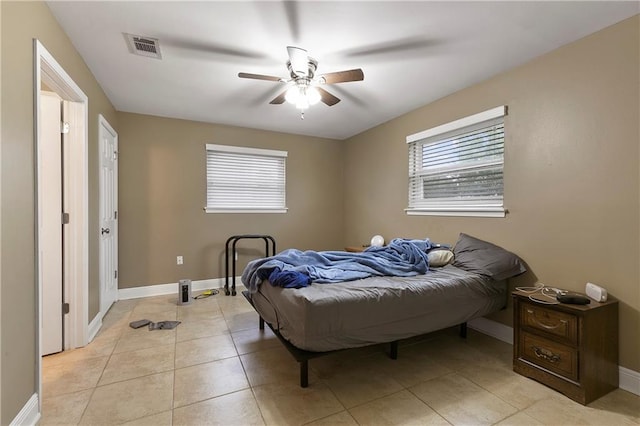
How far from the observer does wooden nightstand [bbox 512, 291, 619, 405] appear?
1.82m

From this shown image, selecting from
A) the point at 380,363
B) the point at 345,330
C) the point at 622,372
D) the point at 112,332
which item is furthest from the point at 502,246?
the point at 112,332

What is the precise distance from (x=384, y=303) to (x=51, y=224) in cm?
275

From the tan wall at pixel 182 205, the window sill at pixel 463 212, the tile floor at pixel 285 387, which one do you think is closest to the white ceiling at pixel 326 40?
the tan wall at pixel 182 205

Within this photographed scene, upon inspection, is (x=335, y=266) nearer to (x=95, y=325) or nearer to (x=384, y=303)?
(x=384, y=303)

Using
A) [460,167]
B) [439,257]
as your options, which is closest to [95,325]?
[439,257]

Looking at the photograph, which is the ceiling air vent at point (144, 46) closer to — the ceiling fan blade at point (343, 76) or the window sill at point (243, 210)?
Result: the ceiling fan blade at point (343, 76)

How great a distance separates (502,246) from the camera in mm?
2727

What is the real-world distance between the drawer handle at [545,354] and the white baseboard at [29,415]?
3146 mm

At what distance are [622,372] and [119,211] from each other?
5.23m

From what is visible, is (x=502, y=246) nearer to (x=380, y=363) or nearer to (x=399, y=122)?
(x=380, y=363)

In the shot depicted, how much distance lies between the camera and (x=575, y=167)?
2244mm

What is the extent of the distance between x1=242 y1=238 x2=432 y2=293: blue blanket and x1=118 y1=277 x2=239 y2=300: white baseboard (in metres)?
1.86

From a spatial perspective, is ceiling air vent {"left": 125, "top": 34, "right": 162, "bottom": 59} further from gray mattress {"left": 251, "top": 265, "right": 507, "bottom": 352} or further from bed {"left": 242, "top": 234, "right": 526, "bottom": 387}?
gray mattress {"left": 251, "top": 265, "right": 507, "bottom": 352}

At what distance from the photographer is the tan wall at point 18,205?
140 centimetres
